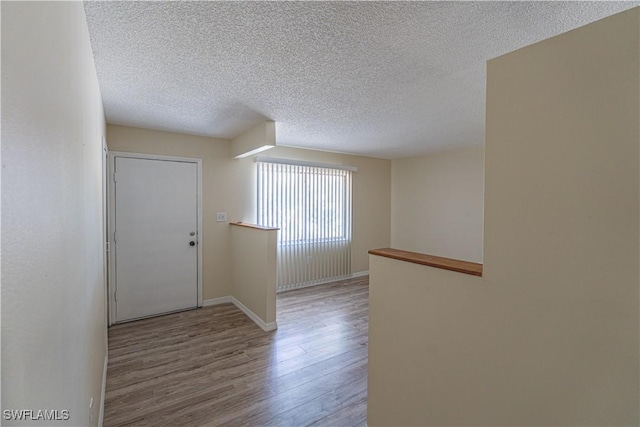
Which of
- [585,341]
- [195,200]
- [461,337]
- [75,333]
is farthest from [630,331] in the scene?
[195,200]

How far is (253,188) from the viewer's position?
4.32 m

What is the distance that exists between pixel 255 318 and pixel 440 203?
368 cm

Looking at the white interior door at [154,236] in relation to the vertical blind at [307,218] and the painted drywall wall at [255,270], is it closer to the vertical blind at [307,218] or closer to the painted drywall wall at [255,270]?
the painted drywall wall at [255,270]

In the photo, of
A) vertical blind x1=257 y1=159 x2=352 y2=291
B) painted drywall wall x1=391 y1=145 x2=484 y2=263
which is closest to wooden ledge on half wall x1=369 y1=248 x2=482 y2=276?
vertical blind x1=257 y1=159 x2=352 y2=291

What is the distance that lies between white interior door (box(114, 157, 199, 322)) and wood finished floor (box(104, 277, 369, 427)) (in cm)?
28

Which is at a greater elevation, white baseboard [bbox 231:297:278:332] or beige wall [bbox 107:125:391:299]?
beige wall [bbox 107:125:391:299]

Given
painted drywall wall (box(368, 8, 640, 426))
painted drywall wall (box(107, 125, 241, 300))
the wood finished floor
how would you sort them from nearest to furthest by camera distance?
painted drywall wall (box(368, 8, 640, 426)) < the wood finished floor < painted drywall wall (box(107, 125, 241, 300))

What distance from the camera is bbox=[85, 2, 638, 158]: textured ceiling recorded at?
1354 mm

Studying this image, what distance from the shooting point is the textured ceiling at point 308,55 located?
135 cm

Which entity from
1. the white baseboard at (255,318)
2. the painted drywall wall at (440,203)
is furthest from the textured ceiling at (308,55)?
the white baseboard at (255,318)

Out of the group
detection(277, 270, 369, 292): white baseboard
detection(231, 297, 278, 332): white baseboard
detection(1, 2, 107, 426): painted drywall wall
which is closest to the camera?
detection(1, 2, 107, 426): painted drywall wall

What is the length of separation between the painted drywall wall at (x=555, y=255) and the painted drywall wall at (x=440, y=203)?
3.75m

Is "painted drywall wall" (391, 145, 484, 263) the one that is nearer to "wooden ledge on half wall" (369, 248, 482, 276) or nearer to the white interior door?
"wooden ledge on half wall" (369, 248, 482, 276)

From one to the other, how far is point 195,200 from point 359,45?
302 centimetres
